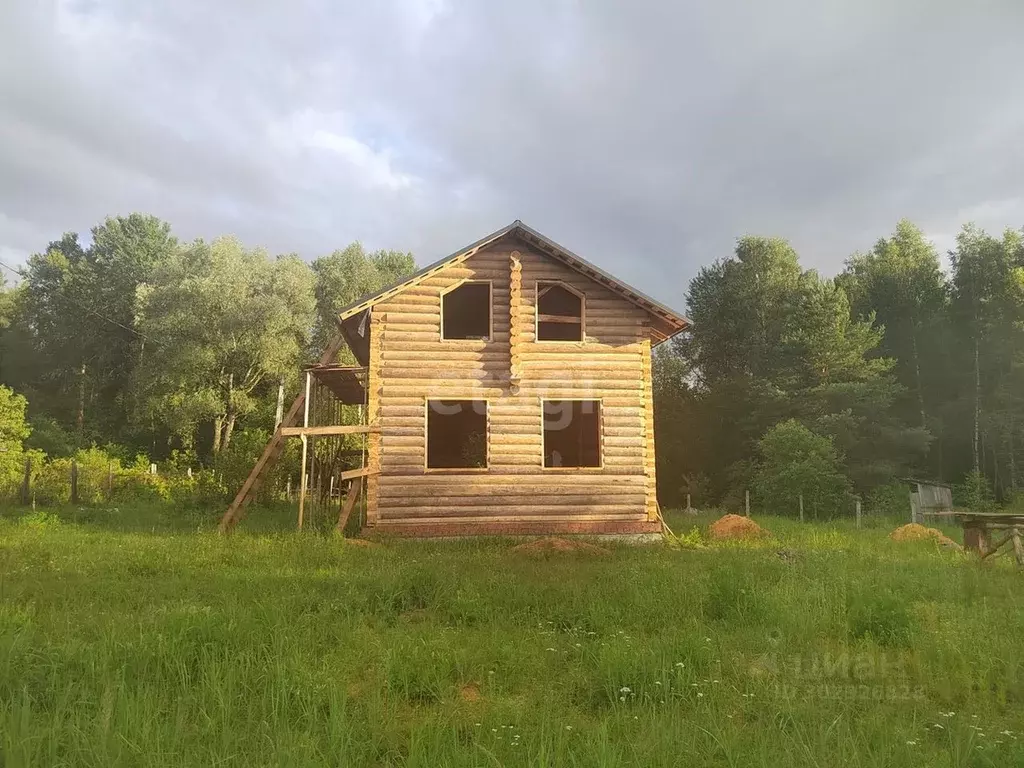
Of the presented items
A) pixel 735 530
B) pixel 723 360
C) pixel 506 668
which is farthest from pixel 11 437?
pixel 723 360

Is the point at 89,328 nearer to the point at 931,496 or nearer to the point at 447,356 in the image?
the point at 447,356

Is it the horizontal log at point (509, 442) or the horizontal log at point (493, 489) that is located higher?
the horizontal log at point (509, 442)

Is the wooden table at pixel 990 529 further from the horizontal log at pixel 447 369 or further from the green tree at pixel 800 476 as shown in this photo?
the green tree at pixel 800 476

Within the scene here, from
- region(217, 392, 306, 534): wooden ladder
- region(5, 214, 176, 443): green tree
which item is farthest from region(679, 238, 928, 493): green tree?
region(5, 214, 176, 443): green tree

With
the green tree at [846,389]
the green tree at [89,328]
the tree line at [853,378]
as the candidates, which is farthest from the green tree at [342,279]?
the green tree at [846,389]

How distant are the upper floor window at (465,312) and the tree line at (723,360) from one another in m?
9.24

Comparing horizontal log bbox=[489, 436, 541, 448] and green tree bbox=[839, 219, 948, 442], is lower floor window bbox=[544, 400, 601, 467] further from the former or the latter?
green tree bbox=[839, 219, 948, 442]

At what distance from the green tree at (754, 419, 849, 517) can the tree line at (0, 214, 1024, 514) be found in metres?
0.10

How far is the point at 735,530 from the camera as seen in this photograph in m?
18.6

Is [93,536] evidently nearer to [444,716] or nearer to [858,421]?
[444,716]

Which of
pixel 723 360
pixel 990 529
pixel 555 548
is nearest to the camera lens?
pixel 555 548

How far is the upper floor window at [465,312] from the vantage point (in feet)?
78.0

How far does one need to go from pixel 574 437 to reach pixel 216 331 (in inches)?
959

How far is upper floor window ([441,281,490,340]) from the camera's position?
23.8 meters
